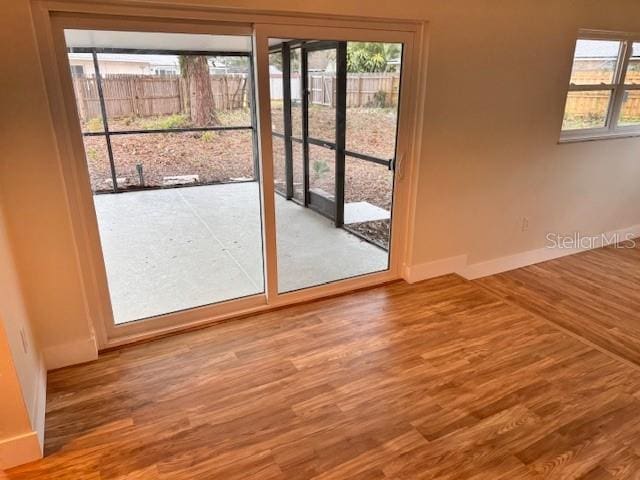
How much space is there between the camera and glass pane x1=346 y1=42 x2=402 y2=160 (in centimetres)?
311

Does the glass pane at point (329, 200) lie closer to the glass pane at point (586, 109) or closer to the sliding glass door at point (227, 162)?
the sliding glass door at point (227, 162)

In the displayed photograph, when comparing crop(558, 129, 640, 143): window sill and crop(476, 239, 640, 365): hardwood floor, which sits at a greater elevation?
crop(558, 129, 640, 143): window sill

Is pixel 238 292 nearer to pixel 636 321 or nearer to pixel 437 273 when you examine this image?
pixel 437 273

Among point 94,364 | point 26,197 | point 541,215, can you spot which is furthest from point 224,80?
point 541,215

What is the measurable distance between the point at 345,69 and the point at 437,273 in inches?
72.1

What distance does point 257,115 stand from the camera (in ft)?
9.18

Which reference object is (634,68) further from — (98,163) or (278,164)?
(98,163)

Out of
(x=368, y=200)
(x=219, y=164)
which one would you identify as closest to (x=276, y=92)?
(x=219, y=164)

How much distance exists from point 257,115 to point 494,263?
8.56 feet

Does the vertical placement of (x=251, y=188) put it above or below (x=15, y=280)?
above

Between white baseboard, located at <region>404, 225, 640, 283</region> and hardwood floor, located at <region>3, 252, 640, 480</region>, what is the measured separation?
614 mm

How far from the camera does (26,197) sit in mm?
2250

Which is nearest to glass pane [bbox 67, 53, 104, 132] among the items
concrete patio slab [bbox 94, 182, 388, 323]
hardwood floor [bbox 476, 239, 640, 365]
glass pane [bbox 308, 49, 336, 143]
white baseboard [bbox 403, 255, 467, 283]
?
concrete patio slab [bbox 94, 182, 388, 323]

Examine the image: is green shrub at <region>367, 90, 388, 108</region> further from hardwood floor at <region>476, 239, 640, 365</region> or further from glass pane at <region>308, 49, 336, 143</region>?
hardwood floor at <region>476, 239, 640, 365</region>
